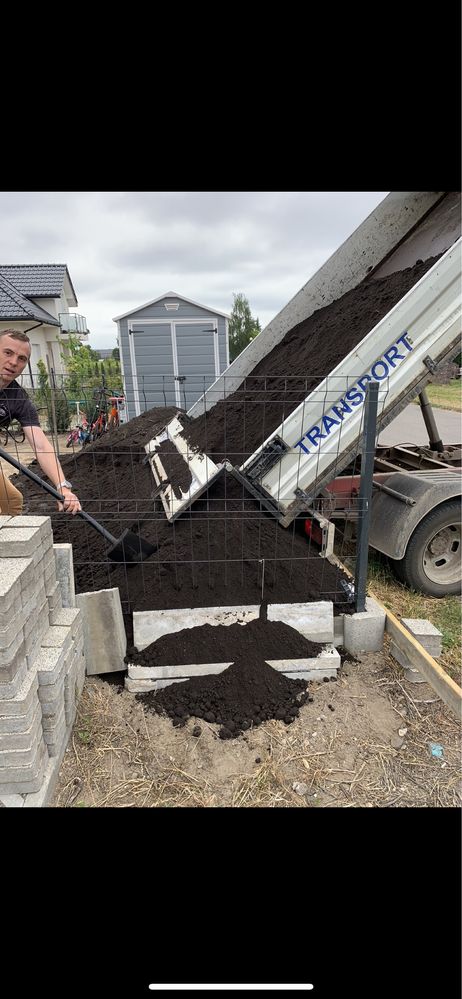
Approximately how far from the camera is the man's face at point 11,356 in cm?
290

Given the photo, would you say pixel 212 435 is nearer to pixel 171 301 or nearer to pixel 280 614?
pixel 280 614

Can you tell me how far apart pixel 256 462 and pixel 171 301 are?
34.0 ft

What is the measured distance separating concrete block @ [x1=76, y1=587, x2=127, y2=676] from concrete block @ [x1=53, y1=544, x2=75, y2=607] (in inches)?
2.5

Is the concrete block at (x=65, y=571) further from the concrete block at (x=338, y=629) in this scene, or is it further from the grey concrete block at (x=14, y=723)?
the concrete block at (x=338, y=629)

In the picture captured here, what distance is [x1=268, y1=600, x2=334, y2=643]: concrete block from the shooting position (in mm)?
3139

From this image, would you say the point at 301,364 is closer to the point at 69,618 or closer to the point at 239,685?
the point at 239,685

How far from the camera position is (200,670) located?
2.97 metres

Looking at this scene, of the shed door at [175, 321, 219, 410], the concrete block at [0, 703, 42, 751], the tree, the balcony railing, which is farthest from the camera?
the tree

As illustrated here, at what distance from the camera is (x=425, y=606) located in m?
4.09

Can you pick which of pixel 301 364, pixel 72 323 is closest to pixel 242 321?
pixel 72 323

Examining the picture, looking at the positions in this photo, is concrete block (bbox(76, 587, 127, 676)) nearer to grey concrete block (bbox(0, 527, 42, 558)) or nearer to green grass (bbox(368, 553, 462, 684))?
grey concrete block (bbox(0, 527, 42, 558))

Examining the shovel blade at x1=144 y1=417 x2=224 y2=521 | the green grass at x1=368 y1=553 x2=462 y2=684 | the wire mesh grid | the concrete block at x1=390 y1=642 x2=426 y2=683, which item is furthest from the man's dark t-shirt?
the green grass at x1=368 y1=553 x2=462 y2=684

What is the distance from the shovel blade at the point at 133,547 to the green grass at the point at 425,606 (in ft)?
6.67

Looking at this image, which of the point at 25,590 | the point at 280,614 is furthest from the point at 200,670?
the point at 25,590
